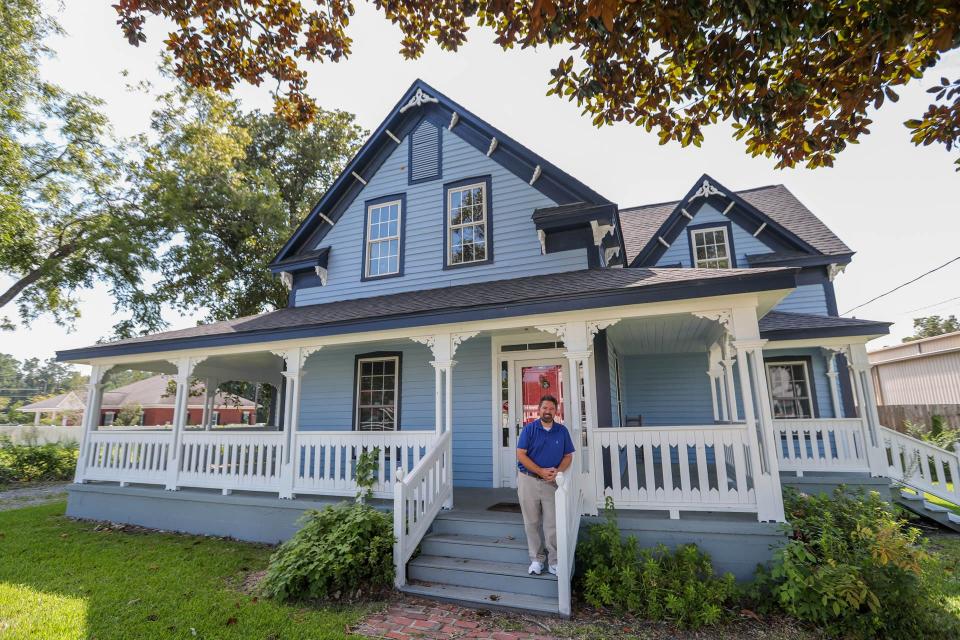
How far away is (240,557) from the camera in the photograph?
22.2 feet

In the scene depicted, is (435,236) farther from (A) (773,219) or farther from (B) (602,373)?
(A) (773,219)

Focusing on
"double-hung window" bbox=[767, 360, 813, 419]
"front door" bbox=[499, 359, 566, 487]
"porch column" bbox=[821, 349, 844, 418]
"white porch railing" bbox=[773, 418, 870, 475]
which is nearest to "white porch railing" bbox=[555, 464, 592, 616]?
"front door" bbox=[499, 359, 566, 487]

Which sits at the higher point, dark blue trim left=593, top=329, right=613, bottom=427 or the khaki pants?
dark blue trim left=593, top=329, right=613, bottom=427

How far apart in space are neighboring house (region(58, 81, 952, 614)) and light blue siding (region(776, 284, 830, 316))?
46 mm

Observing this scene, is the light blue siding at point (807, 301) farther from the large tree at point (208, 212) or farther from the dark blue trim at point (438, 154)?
the large tree at point (208, 212)

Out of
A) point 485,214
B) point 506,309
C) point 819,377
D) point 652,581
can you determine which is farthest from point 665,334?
point 652,581

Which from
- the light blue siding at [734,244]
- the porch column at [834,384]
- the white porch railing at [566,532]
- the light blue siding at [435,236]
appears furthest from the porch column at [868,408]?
the white porch railing at [566,532]

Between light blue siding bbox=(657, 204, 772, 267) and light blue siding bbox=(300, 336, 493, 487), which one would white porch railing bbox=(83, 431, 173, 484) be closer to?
light blue siding bbox=(300, 336, 493, 487)

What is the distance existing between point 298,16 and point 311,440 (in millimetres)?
6041

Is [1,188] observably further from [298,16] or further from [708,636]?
[708,636]

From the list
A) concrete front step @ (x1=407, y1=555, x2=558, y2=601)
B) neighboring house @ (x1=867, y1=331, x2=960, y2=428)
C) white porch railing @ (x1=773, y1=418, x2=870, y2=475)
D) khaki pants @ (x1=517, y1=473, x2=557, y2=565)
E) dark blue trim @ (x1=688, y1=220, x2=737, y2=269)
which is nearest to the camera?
concrete front step @ (x1=407, y1=555, x2=558, y2=601)

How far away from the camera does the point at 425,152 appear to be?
413 inches

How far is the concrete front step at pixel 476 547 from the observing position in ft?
18.0

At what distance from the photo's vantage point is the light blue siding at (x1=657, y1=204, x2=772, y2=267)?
11523 mm
